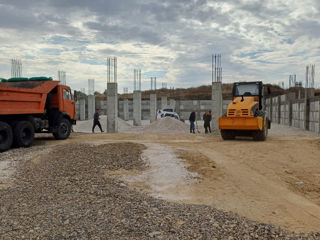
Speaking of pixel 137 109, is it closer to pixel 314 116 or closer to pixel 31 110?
pixel 314 116

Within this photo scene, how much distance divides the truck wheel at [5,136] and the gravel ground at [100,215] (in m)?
3.93

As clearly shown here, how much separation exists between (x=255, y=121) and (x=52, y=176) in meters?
8.20

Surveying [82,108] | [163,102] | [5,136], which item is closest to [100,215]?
[5,136]

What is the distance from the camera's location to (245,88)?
1434 centimetres

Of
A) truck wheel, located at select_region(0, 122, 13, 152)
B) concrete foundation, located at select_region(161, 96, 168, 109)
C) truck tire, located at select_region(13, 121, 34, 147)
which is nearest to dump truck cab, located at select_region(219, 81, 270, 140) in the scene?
truck tire, located at select_region(13, 121, 34, 147)

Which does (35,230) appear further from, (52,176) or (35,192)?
(52,176)

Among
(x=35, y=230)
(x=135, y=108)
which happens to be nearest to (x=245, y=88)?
(x=35, y=230)

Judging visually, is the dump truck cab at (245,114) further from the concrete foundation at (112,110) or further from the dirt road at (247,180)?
the concrete foundation at (112,110)

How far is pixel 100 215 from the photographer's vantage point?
472 cm

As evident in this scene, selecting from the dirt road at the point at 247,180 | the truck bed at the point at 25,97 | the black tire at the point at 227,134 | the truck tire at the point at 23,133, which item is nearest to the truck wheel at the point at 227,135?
the black tire at the point at 227,134

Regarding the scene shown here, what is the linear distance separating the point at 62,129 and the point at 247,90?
8.28m

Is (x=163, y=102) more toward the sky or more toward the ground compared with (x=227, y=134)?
more toward the sky

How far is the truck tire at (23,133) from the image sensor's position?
11.3m

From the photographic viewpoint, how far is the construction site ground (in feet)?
18.0
